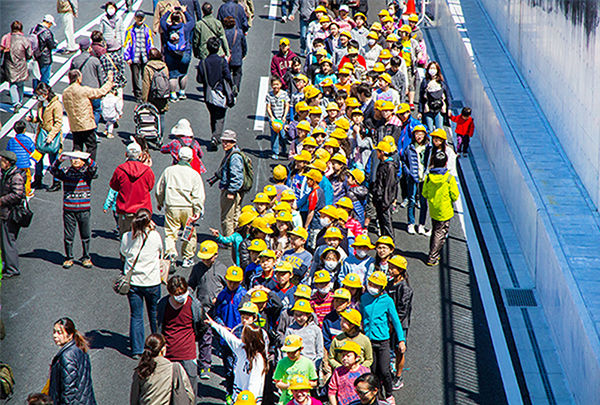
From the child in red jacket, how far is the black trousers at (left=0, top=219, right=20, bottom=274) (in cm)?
940

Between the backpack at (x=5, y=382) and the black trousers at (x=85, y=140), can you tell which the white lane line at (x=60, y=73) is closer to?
the black trousers at (x=85, y=140)

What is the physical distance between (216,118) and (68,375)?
9217mm

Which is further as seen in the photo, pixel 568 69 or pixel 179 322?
pixel 568 69

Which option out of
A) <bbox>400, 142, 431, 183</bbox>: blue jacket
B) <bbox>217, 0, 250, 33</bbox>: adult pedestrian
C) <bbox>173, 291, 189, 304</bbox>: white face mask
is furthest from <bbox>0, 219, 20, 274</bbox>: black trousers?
<bbox>217, 0, 250, 33</bbox>: adult pedestrian

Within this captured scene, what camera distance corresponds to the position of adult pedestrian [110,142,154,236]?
37.8ft

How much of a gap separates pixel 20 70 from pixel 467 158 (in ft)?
33.8

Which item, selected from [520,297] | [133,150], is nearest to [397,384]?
[520,297]

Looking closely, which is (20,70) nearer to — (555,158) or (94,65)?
(94,65)

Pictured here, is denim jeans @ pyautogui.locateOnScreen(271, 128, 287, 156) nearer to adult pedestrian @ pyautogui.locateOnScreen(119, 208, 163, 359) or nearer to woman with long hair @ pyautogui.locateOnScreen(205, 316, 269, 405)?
adult pedestrian @ pyautogui.locateOnScreen(119, 208, 163, 359)

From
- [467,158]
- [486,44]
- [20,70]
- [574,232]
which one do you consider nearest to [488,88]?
[467,158]

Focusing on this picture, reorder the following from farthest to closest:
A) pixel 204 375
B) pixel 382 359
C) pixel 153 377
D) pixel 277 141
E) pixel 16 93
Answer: pixel 16 93, pixel 277 141, pixel 204 375, pixel 382 359, pixel 153 377

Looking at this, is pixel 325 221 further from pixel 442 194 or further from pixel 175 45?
pixel 175 45

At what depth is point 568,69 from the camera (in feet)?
47.2

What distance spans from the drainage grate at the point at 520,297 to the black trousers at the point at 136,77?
999 cm
